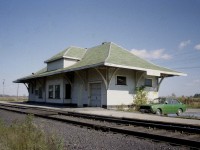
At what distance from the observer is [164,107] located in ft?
61.0

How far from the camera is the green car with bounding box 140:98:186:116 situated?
17.8 metres

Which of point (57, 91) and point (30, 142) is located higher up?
point (57, 91)

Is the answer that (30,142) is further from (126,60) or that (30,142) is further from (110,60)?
(126,60)

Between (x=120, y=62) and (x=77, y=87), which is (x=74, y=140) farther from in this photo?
(x=77, y=87)

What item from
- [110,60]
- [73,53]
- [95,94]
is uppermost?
[73,53]

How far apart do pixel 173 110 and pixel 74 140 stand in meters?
13.5

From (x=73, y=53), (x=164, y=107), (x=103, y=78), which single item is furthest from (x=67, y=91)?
(x=164, y=107)

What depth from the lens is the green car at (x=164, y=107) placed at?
699 inches

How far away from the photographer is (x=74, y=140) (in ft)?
24.7

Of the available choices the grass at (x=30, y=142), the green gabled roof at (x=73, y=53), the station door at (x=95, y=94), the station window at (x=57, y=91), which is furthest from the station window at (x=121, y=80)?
the grass at (x=30, y=142)

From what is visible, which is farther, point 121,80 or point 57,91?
point 57,91

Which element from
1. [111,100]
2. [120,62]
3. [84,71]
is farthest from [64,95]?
[120,62]

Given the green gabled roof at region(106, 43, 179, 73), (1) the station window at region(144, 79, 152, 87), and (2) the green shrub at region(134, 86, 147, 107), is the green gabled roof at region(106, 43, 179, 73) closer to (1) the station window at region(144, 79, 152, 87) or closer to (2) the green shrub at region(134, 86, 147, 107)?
(1) the station window at region(144, 79, 152, 87)

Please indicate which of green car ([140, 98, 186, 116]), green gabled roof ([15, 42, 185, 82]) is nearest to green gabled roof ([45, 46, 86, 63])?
green gabled roof ([15, 42, 185, 82])
